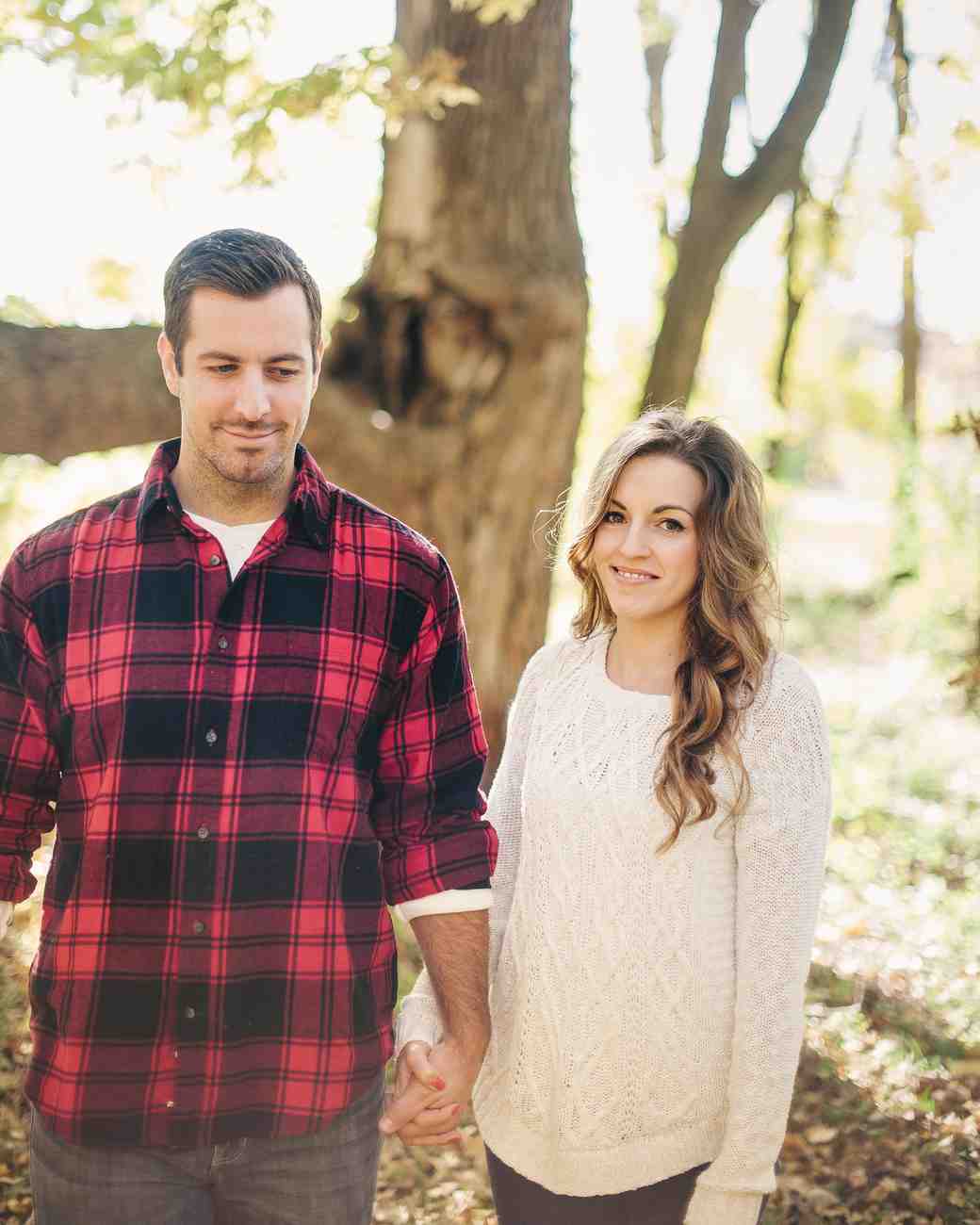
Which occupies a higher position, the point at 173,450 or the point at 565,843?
the point at 173,450

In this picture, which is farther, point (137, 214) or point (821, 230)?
point (821, 230)

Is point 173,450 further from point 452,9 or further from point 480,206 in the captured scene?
point 452,9

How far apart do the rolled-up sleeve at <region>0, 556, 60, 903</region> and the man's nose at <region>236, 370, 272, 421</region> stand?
531 mm

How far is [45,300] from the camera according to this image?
5773 millimetres

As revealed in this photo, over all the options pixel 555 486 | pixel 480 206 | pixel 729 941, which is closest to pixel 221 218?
pixel 480 206

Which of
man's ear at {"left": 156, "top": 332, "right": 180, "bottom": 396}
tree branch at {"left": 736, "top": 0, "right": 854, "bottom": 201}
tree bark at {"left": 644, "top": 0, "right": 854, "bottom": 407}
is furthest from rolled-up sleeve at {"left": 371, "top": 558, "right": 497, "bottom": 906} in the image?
tree branch at {"left": 736, "top": 0, "right": 854, "bottom": 201}

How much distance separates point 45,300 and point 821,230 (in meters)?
4.88

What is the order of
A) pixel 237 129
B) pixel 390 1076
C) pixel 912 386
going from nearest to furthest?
pixel 237 129, pixel 390 1076, pixel 912 386

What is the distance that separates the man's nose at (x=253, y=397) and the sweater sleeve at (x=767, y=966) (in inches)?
44.7

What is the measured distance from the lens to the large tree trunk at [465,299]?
17.3ft

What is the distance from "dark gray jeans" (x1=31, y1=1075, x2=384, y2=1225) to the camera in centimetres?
209

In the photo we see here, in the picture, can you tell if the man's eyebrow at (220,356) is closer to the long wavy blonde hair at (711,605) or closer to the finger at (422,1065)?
the long wavy blonde hair at (711,605)

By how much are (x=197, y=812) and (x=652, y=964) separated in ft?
2.99

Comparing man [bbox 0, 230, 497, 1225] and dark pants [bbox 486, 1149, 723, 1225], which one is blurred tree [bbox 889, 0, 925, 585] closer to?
man [bbox 0, 230, 497, 1225]
